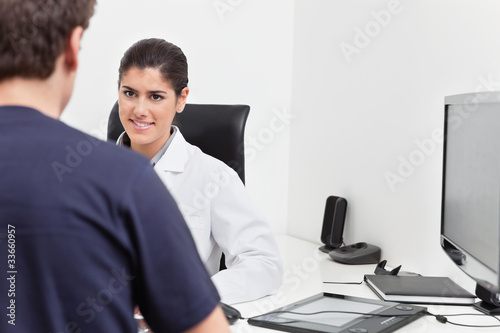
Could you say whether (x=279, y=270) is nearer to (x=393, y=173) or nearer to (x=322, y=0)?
(x=393, y=173)

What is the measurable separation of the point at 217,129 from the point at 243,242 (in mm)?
456

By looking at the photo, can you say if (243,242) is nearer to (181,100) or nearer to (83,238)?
(181,100)

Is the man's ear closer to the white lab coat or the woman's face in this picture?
the white lab coat

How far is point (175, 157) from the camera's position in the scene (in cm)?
191

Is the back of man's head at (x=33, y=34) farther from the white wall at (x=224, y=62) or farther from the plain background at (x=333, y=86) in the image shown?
the white wall at (x=224, y=62)

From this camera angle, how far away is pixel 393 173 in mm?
2166

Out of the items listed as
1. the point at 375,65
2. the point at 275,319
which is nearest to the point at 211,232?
the point at 275,319

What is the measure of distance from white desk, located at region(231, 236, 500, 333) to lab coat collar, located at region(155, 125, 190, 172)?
1.55 feet

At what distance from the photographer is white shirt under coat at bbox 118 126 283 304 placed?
1.67 metres

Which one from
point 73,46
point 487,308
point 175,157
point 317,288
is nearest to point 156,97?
point 175,157

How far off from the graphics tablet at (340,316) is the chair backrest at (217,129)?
59 cm

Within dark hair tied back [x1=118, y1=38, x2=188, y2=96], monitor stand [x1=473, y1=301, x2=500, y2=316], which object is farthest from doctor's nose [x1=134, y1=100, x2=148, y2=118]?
monitor stand [x1=473, y1=301, x2=500, y2=316]

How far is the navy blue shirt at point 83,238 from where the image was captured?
63cm

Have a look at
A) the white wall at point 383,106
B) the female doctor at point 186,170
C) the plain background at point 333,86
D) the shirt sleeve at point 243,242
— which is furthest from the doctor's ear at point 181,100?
the white wall at point 383,106
